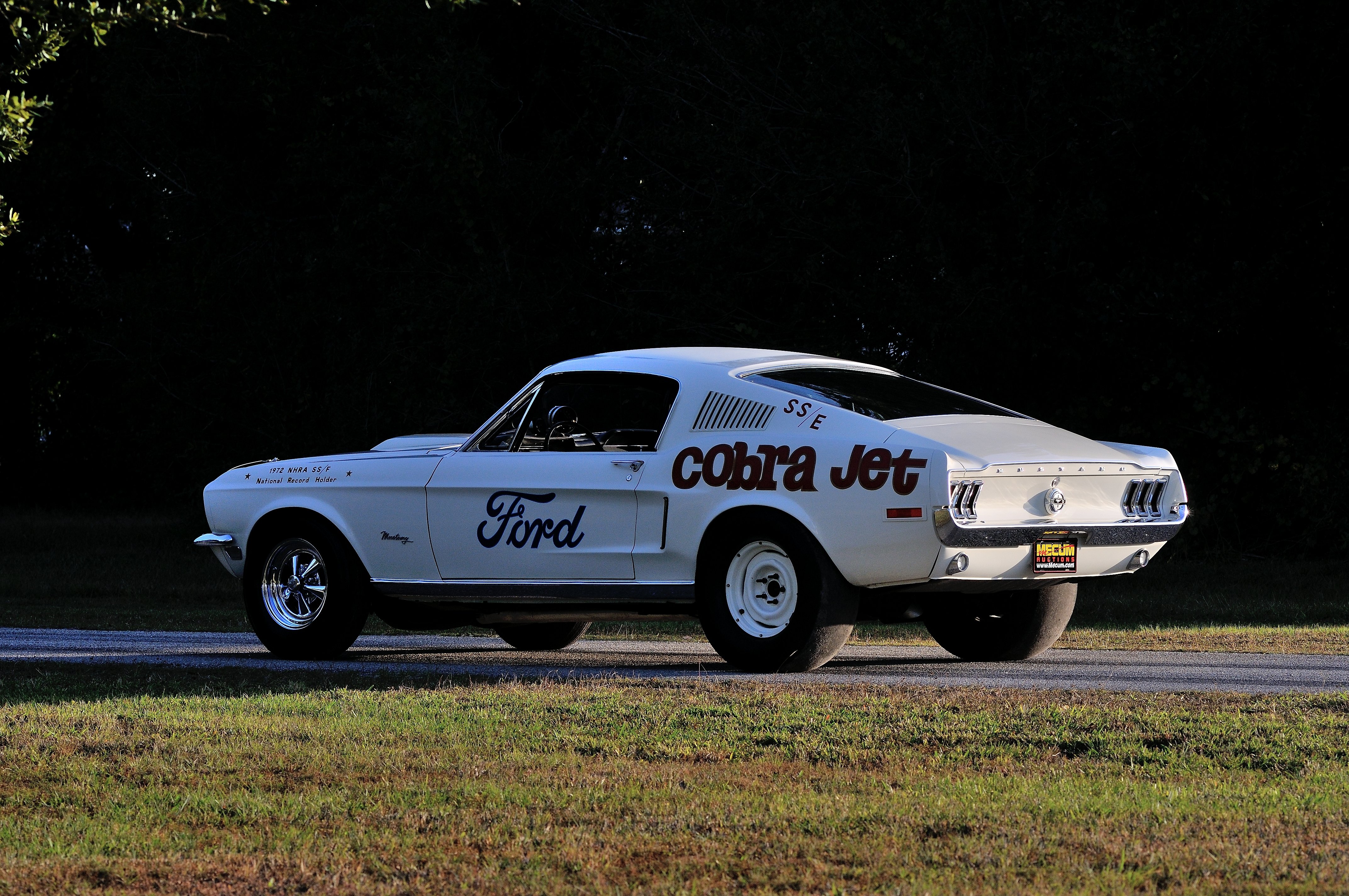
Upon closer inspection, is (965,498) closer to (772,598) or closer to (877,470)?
(877,470)

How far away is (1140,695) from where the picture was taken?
8.68 metres

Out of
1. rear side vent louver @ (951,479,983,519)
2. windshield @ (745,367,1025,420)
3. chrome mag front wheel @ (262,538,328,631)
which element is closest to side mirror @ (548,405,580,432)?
windshield @ (745,367,1025,420)

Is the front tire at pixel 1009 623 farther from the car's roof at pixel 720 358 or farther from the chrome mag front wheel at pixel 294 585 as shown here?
the chrome mag front wheel at pixel 294 585

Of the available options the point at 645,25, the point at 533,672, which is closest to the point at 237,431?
the point at 645,25

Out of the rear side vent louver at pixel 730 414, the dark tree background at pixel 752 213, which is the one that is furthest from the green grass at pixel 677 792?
the dark tree background at pixel 752 213

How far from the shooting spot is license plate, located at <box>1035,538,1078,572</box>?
30.8 ft

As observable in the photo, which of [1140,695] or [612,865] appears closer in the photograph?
[612,865]

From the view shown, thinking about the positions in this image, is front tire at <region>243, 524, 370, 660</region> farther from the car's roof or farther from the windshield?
the windshield

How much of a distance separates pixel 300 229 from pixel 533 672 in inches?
782

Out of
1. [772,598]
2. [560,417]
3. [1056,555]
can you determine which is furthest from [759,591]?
[560,417]

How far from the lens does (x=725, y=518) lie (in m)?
9.76

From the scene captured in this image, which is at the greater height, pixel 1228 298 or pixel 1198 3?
pixel 1198 3

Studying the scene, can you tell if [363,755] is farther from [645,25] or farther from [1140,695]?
[645,25]

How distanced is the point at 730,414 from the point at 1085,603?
8349 mm
